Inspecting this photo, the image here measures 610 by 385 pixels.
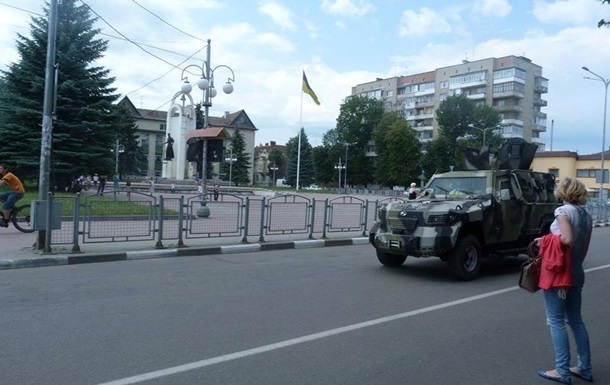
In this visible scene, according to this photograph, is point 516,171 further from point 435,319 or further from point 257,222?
point 257,222

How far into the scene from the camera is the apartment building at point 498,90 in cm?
8125

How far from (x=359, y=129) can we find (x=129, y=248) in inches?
3365

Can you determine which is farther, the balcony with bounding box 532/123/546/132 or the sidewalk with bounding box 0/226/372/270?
the balcony with bounding box 532/123/546/132

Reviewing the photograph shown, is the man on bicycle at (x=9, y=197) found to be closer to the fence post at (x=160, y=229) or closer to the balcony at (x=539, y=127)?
the fence post at (x=160, y=229)

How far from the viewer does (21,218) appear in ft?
44.8

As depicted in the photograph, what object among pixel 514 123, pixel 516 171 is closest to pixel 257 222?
pixel 516 171

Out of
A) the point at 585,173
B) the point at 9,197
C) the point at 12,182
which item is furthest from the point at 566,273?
the point at 585,173

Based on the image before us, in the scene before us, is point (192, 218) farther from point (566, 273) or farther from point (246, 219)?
point (566, 273)

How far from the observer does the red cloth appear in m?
4.23

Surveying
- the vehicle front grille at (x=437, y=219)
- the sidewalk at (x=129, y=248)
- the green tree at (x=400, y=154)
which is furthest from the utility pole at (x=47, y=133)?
the green tree at (x=400, y=154)

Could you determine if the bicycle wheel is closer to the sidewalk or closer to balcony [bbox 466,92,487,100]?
the sidewalk

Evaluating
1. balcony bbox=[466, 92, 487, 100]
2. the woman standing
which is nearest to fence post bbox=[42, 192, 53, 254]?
the woman standing

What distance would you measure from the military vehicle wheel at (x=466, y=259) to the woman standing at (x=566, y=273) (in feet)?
14.0

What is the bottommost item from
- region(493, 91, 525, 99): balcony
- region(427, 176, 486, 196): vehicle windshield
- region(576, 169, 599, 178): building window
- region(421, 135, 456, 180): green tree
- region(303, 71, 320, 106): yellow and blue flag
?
region(427, 176, 486, 196): vehicle windshield
